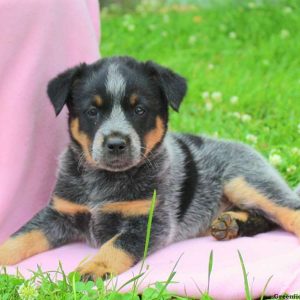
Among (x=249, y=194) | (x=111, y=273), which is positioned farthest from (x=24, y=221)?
(x=249, y=194)

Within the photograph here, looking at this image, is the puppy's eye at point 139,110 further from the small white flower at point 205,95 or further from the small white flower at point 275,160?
the small white flower at point 205,95

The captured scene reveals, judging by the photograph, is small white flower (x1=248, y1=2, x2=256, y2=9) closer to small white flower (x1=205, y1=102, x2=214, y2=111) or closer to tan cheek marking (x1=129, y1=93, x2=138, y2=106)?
small white flower (x1=205, y1=102, x2=214, y2=111)

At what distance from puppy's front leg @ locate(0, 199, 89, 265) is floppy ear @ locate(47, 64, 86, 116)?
607 mm

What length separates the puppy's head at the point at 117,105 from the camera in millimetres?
3688

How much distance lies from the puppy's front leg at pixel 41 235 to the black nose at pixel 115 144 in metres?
0.51

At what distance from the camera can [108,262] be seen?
11.2ft

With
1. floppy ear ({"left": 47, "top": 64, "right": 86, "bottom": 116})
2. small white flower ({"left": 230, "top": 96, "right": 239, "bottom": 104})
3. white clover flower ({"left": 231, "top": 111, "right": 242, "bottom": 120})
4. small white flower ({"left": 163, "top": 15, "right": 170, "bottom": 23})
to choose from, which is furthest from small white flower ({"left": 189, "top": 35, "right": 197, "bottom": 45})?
floppy ear ({"left": 47, "top": 64, "right": 86, "bottom": 116})

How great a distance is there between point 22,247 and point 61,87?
91 cm

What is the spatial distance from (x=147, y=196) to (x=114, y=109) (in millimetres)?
527

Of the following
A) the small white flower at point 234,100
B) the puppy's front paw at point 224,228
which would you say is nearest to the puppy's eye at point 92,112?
the puppy's front paw at point 224,228

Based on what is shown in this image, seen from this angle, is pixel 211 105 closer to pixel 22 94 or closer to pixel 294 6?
pixel 22 94

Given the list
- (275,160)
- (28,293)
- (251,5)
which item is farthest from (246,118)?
(251,5)

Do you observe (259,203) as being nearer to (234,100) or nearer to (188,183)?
(188,183)

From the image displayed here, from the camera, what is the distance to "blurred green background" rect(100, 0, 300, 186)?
228 inches
